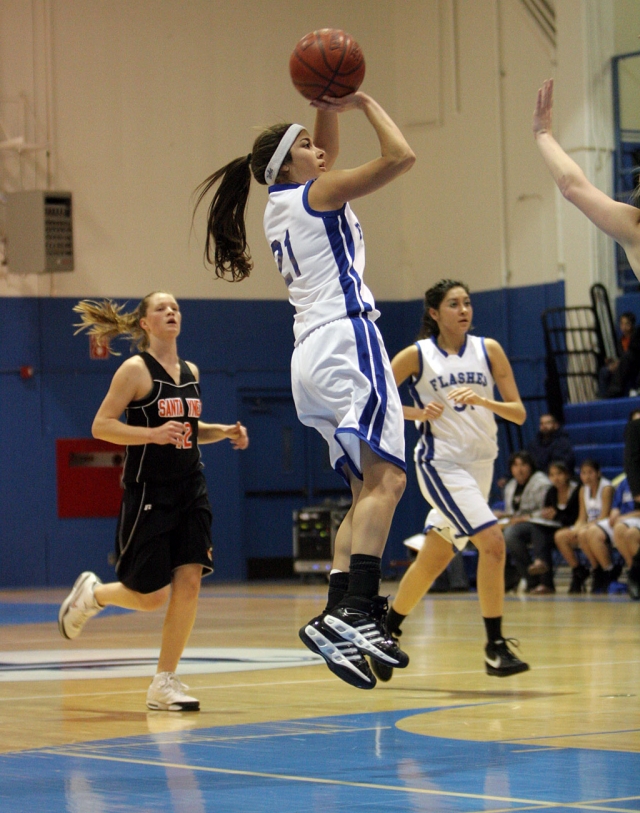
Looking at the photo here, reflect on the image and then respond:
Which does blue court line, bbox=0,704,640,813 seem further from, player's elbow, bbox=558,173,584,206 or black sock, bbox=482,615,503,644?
player's elbow, bbox=558,173,584,206

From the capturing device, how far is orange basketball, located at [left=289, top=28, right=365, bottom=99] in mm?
4461

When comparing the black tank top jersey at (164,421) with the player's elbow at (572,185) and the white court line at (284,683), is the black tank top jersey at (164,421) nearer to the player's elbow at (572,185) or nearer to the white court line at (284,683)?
the white court line at (284,683)

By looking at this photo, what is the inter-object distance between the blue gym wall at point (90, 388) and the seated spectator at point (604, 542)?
4998 mm

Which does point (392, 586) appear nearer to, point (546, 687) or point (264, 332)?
point (264, 332)

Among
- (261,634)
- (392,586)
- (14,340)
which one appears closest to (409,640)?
(261,634)

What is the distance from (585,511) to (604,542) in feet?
2.07

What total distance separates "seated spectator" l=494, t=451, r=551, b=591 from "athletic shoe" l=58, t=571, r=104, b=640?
27.4 feet

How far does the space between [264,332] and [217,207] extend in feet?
47.4

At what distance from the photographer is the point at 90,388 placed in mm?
18297

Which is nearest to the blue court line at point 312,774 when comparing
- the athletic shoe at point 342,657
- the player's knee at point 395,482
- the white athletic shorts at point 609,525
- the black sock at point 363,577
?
the athletic shoe at point 342,657

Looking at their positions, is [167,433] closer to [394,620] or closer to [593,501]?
[394,620]

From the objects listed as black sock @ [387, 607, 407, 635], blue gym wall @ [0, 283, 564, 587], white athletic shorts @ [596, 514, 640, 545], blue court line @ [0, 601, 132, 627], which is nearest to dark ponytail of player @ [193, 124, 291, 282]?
black sock @ [387, 607, 407, 635]

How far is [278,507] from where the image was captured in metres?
19.5

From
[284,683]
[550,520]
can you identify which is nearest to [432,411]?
[284,683]
